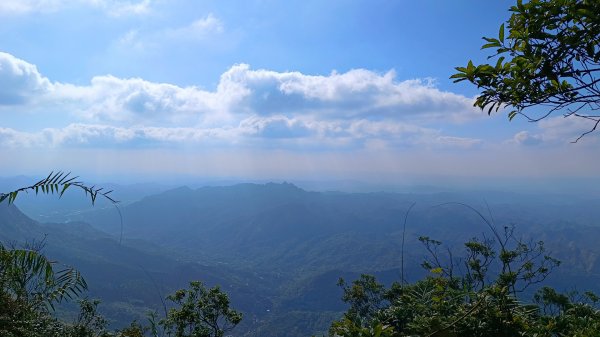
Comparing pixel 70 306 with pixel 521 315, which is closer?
pixel 521 315

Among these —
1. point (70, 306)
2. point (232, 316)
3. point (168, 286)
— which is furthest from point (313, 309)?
point (232, 316)

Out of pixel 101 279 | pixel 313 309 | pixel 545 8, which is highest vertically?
pixel 545 8

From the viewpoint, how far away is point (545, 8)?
3.47 m

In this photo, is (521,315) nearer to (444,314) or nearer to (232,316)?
(444,314)

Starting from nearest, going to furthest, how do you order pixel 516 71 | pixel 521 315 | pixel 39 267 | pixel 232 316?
1. pixel 521 315
2. pixel 516 71
3. pixel 39 267
4. pixel 232 316

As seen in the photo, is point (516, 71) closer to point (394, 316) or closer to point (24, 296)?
point (394, 316)

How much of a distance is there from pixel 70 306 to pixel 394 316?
173 m

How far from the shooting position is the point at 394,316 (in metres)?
3.51

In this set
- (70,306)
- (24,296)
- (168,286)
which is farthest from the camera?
(168,286)

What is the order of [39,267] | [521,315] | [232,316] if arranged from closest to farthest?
[521,315]
[39,267]
[232,316]

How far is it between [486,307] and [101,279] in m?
224

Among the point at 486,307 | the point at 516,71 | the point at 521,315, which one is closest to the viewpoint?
the point at 486,307

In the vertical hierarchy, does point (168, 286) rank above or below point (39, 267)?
below

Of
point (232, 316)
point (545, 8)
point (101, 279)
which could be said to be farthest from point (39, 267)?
point (101, 279)
